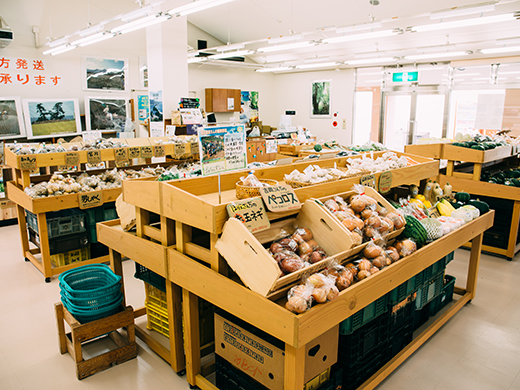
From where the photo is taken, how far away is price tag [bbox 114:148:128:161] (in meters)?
4.95

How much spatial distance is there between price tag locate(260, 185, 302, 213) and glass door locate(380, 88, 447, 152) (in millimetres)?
9765

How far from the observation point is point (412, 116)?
11.2 meters

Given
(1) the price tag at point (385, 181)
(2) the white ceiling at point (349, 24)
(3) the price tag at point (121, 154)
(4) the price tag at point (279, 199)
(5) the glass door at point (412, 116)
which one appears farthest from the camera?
(5) the glass door at point (412, 116)

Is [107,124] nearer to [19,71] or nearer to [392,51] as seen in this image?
[19,71]

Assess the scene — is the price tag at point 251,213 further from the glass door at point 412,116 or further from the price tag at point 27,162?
the glass door at point 412,116

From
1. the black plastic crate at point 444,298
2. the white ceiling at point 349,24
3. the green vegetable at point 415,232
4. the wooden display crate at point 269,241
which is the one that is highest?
the white ceiling at point 349,24

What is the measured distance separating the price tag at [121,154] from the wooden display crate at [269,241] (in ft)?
10.8

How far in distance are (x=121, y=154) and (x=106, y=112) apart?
5511 mm

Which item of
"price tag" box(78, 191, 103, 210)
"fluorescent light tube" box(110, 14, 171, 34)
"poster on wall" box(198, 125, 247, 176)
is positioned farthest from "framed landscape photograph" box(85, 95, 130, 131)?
"poster on wall" box(198, 125, 247, 176)

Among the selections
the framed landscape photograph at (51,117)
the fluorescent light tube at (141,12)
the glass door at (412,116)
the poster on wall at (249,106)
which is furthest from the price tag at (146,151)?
the glass door at (412,116)

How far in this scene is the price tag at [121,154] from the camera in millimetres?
4949

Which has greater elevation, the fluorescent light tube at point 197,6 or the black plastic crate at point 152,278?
the fluorescent light tube at point 197,6

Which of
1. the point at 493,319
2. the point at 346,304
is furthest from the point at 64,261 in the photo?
the point at 493,319

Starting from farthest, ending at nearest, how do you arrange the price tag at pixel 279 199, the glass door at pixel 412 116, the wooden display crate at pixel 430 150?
1. the glass door at pixel 412 116
2. the wooden display crate at pixel 430 150
3. the price tag at pixel 279 199
